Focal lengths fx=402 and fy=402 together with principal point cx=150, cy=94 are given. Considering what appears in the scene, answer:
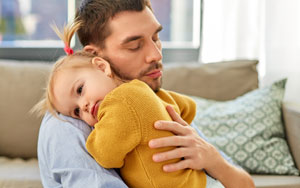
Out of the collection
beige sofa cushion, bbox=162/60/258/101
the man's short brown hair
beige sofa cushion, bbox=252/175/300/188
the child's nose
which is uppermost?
the man's short brown hair

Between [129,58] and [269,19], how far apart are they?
5.44ft

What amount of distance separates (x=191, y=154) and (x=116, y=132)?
23 cm

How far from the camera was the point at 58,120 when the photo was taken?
1.08 m

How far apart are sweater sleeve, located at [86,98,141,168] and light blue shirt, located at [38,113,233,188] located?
5 centimetres

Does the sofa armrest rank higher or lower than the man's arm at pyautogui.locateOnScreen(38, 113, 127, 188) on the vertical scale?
lower

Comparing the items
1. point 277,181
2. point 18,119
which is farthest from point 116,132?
point 18,119

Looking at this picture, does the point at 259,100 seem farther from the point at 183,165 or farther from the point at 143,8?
the point at 183,165

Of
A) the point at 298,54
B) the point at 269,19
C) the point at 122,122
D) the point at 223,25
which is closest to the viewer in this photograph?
the point at 122,122

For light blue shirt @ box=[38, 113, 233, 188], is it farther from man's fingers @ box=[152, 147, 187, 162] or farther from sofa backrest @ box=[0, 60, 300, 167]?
sofa backrest @ box=[0, 60, 300, 167]

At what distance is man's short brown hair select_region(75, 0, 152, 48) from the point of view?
4.24 ft

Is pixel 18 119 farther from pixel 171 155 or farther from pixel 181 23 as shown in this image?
pixel 181 23

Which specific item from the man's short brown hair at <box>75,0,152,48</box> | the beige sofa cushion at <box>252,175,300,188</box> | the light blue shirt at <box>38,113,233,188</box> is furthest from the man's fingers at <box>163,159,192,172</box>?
the beige sofa cushion at <box>252,175,300,188</box>

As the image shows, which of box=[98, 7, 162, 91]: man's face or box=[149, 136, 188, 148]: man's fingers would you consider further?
box=[98, 7, 162, 91]: man's face

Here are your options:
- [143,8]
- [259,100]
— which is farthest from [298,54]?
[143,8]
